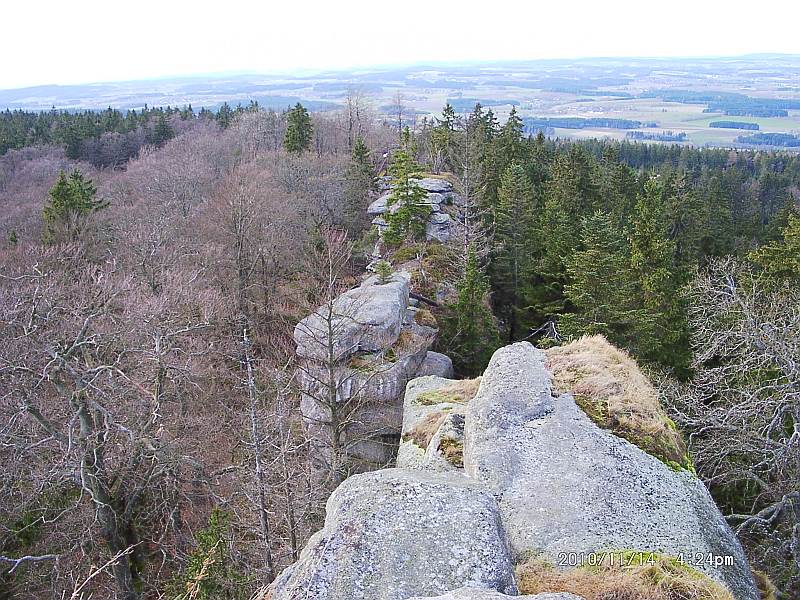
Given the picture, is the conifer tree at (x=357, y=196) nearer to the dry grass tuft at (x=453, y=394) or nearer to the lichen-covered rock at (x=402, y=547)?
the dry grass tuft at (x=453, y=394)

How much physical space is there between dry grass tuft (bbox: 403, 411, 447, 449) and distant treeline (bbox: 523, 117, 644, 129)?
148 meters

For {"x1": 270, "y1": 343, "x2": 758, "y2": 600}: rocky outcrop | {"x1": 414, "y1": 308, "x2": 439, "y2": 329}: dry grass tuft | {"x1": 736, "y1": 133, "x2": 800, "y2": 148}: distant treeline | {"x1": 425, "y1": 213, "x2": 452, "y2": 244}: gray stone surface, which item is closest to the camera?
{"x1": 270, "y1": 343, "x2": 758, "y2": 600}: rocky outcrop

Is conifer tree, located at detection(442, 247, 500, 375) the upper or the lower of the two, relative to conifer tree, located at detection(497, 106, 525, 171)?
lower

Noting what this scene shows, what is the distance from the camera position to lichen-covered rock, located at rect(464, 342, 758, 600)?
9.36 m

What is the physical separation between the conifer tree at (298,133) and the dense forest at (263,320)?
20 centimetres

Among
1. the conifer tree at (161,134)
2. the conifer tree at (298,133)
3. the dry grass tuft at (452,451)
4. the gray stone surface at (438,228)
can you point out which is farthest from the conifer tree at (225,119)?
the dry grass tuft at (452,451)

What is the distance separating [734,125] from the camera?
6565 inches

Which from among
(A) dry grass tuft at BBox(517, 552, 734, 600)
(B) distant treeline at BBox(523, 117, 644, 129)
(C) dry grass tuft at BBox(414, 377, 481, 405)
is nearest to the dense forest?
(C) dry grass tuft at BBox(414, 377, 481, 405)

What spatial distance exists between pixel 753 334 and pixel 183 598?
13227mm

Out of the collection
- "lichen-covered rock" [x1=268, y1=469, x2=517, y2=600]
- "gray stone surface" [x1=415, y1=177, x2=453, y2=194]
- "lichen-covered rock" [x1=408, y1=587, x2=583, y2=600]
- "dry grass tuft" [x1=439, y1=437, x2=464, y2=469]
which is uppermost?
"gray stone surface" [x1=415, y1=177, x2=453, y2=194]

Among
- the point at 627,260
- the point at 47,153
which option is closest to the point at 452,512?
the point at 627,260

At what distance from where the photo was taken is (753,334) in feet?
46.9

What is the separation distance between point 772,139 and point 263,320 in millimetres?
151175

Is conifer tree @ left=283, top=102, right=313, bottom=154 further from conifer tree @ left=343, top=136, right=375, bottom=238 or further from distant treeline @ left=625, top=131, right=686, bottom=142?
distant treeline @ left=625, top=131, right=686, bottom=142
